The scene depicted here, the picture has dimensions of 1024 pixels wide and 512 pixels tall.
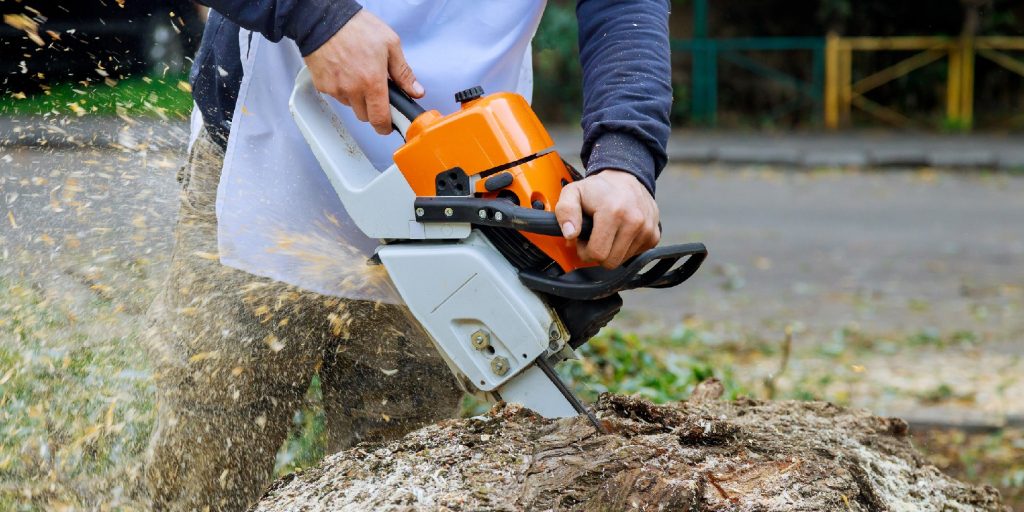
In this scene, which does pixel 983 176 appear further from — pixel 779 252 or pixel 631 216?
pixel 631 216

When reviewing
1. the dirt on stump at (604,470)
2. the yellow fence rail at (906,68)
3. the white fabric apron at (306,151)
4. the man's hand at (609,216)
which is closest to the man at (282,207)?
the white fabric apron at (306,151)

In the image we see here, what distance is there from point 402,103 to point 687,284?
500 centimetres

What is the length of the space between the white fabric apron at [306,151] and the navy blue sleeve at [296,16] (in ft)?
0.66

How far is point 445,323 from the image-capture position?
2227mm

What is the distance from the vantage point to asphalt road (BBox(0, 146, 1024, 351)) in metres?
2.87

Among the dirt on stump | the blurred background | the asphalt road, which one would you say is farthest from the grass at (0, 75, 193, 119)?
the dirt on stump

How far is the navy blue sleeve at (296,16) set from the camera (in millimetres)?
2211

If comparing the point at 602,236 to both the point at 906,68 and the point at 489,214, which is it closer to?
the point at 489,214

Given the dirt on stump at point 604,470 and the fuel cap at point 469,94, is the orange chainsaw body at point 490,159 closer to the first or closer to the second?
the fuel cap at point 469,94

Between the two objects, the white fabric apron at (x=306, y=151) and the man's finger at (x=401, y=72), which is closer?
the man's finger at (x=401, y=72)

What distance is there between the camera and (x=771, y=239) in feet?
28.6

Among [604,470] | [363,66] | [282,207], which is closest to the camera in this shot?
[604,470]

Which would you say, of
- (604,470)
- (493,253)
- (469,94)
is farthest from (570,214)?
(604,470)

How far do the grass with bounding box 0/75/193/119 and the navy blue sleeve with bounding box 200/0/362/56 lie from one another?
585mm
